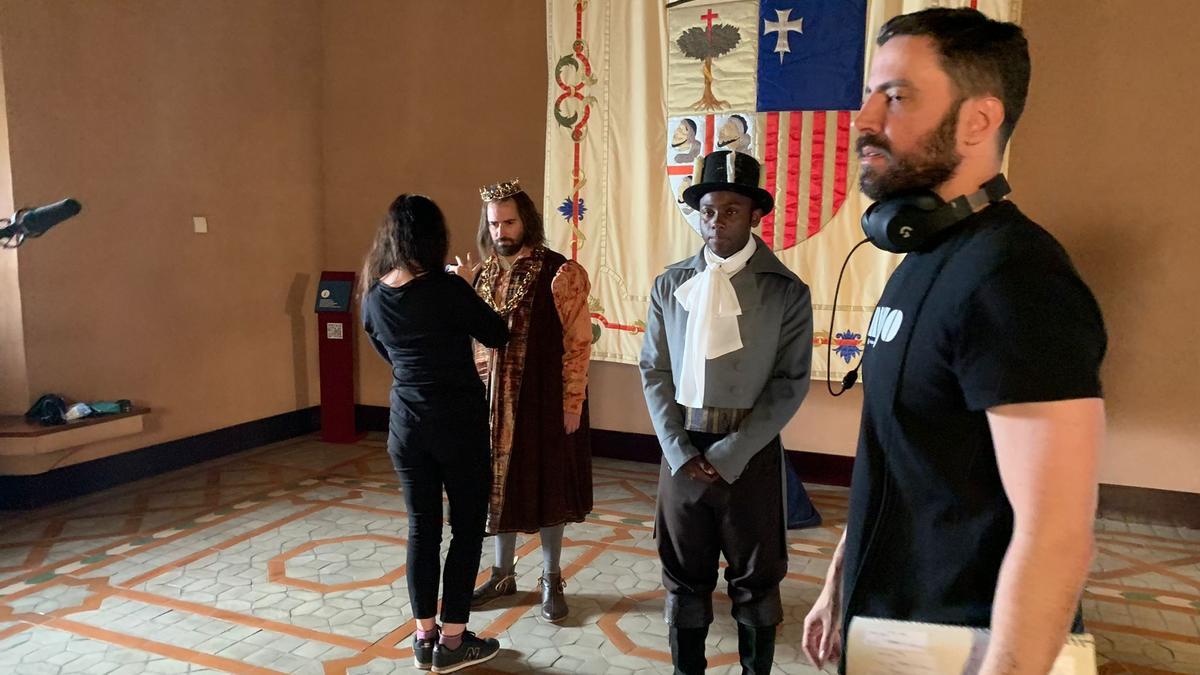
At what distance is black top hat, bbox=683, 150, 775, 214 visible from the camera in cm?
179

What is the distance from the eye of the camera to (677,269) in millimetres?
1955

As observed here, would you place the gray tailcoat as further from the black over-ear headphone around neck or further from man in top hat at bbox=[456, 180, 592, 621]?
the black over-ear headphone around neck

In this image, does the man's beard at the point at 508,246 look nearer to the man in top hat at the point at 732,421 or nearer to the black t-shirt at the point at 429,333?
the black t-shirt at the point at 429,333

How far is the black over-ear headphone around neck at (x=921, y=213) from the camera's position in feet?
Answer: 2.77

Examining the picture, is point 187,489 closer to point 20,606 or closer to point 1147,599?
point 20,606

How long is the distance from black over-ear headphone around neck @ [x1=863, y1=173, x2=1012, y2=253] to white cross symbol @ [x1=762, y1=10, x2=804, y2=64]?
9.83 ft

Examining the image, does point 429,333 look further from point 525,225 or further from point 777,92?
point 777,92

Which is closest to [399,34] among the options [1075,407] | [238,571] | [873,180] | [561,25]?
[561,25]

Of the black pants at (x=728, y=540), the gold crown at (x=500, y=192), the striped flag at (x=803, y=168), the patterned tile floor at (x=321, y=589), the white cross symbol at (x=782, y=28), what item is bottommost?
the patterned tile floor at (x=321, y=589)

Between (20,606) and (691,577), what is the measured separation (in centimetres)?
243

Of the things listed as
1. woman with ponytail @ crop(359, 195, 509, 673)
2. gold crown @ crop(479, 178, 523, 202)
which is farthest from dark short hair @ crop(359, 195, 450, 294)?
gold crown @ crop(479, 178, 523, 202)

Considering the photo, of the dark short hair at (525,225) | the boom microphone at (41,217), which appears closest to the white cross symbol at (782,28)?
the dark short hair at (525,225)

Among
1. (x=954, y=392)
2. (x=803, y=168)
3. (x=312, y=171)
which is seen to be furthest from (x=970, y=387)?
(x=312, y=171)

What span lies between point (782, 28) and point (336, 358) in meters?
3.39
